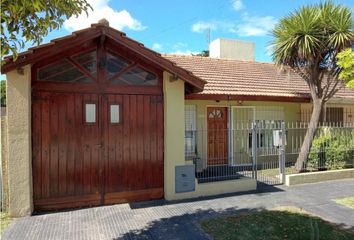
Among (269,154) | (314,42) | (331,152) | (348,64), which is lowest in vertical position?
(269,154)

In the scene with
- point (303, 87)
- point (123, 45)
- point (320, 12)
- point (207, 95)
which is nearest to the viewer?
point (123, 45)

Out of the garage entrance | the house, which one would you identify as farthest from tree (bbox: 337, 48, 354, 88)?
the garage entrance

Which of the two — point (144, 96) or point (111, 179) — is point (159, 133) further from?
point (111, 179)

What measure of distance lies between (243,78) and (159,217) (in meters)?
8.74

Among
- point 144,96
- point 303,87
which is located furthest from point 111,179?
point 303,87

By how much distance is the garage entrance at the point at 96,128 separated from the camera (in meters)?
6.88

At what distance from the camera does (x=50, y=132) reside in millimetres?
6914

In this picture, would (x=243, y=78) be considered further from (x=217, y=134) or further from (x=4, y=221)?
(x=4, y=221)

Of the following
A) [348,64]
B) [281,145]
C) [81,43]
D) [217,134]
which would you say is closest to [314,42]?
[348,64]

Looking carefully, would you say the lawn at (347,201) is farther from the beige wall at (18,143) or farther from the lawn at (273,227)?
the beige wall at (18,143)

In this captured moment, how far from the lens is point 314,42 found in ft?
32.1

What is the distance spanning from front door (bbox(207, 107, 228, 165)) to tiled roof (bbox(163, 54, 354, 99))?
1.11 m

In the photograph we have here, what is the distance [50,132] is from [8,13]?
13.0ft

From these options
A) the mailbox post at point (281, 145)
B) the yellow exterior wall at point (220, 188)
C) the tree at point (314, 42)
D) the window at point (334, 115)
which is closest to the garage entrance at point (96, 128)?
the yellow exterior wall at point (220, 188)
